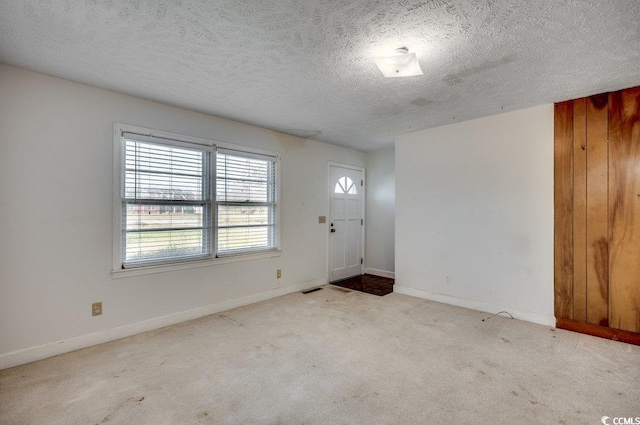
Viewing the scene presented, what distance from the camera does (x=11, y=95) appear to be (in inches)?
96.6

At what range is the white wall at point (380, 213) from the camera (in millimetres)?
5605

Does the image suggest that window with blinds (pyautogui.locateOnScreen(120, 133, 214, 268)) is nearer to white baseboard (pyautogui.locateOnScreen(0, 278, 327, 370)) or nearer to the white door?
white baseboard (pyautogui.locateOnScreen(0, 278, 327, 370))

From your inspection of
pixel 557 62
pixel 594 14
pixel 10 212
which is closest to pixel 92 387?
pixel 10 212

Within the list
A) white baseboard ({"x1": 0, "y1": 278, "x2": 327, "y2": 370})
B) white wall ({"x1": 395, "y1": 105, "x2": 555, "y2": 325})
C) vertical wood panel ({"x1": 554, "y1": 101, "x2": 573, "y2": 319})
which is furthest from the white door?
vertical wood panel ({"x1": 554, "y1": 101, "x2": 573, "y2": 319})

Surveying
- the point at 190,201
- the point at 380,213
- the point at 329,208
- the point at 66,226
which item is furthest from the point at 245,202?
the point at 380,213

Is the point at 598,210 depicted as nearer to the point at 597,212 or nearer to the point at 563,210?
the point at 597,212

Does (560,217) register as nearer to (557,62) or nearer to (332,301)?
(557,62)

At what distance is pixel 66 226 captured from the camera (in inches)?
106

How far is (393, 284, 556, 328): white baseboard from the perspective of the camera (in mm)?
3342

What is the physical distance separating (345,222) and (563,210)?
3.17 m

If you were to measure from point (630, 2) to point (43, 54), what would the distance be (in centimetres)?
386

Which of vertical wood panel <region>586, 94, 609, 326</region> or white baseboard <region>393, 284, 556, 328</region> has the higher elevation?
vertical wood panel <region>586, 94, 609, 326</region>

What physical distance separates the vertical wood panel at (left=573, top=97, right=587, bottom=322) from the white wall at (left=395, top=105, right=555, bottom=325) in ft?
0.68

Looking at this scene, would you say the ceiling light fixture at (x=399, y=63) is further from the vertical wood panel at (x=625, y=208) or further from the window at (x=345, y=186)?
the window at (x=345, y=186)
